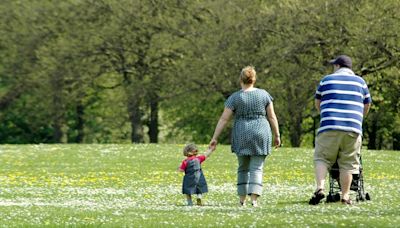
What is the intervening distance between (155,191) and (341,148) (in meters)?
4.83

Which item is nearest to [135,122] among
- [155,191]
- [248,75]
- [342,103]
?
[155,191]

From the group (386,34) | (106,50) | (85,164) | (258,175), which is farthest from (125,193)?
(106,50)

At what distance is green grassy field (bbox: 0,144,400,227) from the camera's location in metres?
11.5

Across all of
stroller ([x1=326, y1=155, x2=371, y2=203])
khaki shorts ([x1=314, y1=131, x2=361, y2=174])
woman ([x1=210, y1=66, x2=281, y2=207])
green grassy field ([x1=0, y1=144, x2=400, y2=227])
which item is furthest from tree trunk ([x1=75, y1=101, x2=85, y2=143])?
khaki shorts ([x1=314, y1=131, x2=361, y2=174])

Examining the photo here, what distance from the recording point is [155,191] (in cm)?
1786

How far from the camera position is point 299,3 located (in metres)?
47.0

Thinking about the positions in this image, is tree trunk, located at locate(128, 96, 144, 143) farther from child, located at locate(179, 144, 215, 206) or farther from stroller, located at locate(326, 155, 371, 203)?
stroller, located at locate(326, 155, 371, 203)

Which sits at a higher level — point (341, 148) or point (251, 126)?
point (251, 126)

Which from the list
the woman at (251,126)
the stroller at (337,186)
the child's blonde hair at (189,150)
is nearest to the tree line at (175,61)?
the stroller at (337,186)

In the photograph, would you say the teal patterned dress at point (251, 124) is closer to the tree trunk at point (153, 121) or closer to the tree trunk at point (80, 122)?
the tree trunk at point (153, 121)

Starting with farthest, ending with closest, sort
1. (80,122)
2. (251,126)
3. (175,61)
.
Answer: (80,122) < (175,61) < (251,126)

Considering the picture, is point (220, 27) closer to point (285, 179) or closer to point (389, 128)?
point (389, 128)

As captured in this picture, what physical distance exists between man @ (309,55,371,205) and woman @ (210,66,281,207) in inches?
27.7

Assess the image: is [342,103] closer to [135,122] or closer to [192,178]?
[192,178]
